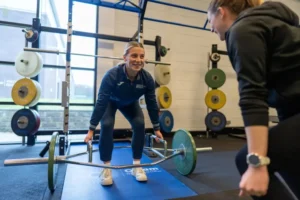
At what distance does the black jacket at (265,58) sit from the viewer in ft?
2.16

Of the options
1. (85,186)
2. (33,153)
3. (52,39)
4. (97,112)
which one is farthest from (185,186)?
(52,39)

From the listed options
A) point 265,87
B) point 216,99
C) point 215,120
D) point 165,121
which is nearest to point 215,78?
point 216,99

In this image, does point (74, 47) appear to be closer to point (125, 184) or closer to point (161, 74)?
point (161, 74)

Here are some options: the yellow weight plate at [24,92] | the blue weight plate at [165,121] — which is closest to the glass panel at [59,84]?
the yellow weight plate at [24,92]

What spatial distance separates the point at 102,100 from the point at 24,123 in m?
1.91

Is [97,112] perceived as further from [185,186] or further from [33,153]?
[33,153]

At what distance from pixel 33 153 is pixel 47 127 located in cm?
102

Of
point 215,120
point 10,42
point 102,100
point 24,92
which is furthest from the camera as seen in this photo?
point 215,120

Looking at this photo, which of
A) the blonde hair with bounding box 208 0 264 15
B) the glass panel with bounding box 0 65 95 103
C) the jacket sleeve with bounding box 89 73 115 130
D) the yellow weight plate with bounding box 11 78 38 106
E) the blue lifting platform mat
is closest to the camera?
the blonde hair with bounding box 208 0 264 15

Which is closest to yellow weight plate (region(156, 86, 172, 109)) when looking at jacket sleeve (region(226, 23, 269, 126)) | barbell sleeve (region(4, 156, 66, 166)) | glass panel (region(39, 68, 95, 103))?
glass panel (region(39, 68, 95, 103))

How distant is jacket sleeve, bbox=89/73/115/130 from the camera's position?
6.23 feet

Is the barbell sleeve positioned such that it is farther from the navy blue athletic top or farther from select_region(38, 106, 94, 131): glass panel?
select_region(38, 106, 94, 131): glass panel

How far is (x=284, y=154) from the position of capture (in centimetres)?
69

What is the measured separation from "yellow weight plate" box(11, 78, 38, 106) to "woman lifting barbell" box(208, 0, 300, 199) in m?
3.09
